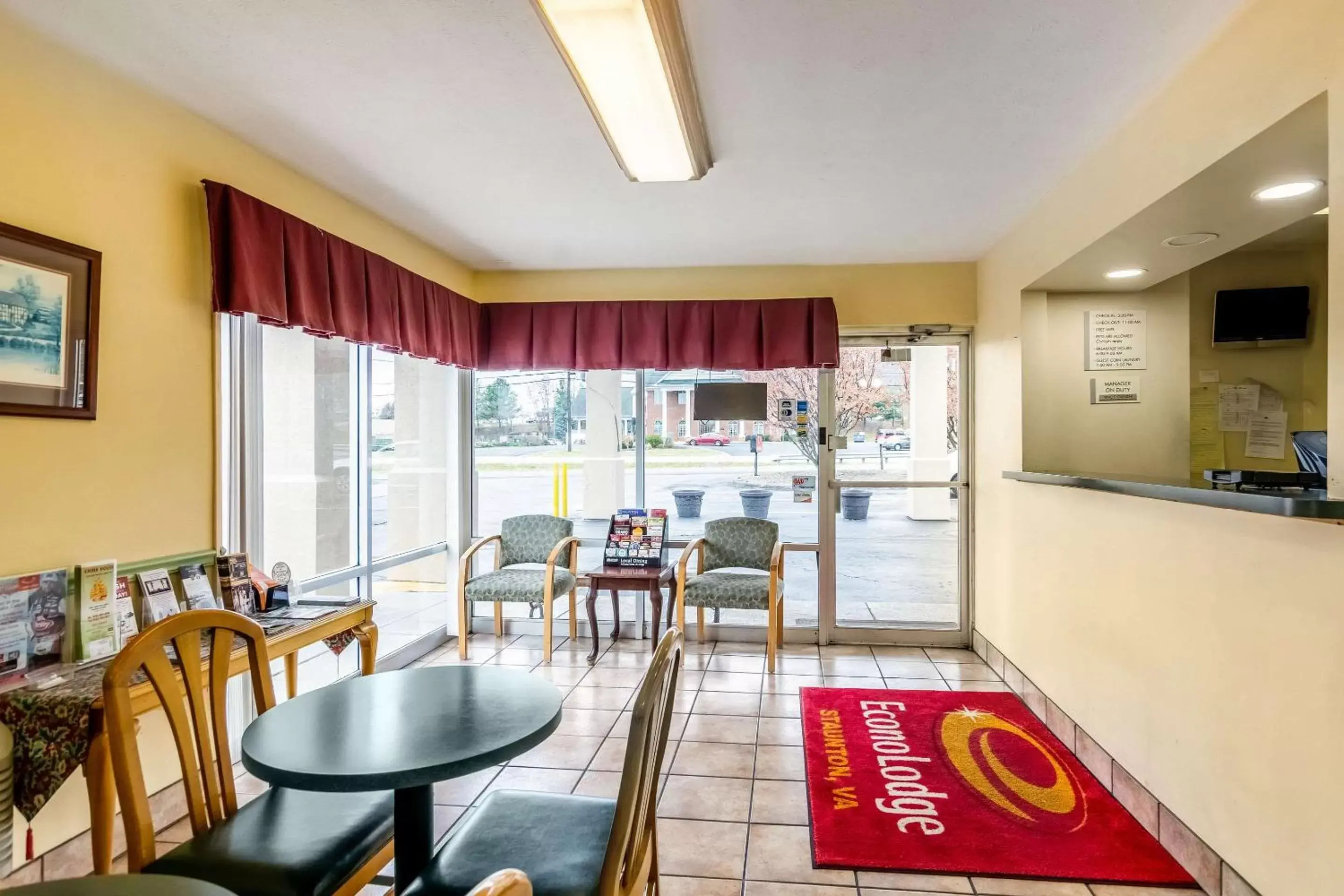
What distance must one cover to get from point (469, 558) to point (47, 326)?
2710 millimetres

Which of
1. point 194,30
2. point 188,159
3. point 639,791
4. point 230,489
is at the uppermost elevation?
point 194,30

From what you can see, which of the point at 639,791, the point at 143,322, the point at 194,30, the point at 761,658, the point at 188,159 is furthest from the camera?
the point at 761,658

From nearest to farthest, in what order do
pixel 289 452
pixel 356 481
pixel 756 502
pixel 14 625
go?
pixel 14 625
pixel 289 452
pixel 356 481
pixel 756 502

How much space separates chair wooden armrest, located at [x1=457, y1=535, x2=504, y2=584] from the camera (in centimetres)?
440

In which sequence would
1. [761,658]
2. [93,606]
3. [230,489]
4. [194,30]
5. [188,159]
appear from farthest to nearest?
[761,658] < [230,489] < [188,159] < [93,606] < [194,30]

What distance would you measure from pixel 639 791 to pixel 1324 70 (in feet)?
7.32

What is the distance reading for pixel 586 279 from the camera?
483 cm

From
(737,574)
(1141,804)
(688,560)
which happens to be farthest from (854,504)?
(1141,804)

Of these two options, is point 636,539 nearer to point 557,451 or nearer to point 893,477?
point 557,451

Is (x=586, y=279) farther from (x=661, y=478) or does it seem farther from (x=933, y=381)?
(x=933, y=381)

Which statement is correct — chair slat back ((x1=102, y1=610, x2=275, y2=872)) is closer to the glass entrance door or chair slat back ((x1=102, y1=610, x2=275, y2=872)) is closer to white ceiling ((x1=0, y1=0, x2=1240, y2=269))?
white ceiling ((x1=0, y1=0, x2=1240, y2=269))

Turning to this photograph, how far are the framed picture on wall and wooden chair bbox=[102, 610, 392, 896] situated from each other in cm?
87

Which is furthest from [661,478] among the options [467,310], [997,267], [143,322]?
[143,322]

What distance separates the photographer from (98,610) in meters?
2.12
